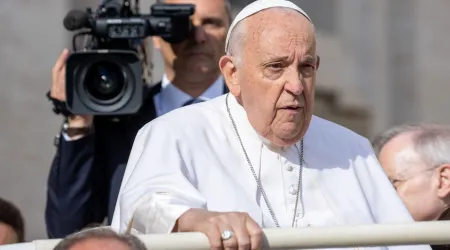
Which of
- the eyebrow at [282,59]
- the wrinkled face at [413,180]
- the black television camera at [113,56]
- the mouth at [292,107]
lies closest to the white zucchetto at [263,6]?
the eyebrow at [282,59]

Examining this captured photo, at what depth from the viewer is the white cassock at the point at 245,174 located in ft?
18.0

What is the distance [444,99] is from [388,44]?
839 mm

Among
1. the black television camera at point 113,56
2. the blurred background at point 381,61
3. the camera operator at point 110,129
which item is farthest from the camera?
the blurred background at point 381,61

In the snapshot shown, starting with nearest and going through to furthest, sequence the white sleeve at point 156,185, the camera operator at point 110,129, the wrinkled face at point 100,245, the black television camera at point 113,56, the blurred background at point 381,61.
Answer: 1. the wrinkled face at point 100,245
2. the white sleeve at point 156,185
3. the camera operator at point 110,129
4. the black television camera at point 113,56
5. the blurred background at point 381,61

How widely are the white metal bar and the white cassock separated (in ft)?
1.30

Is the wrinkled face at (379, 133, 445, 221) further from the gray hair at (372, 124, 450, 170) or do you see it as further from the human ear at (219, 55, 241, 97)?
the human ear at (219, 55, 241, 97)

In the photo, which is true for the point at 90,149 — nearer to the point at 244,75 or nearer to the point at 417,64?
the point at 244,75

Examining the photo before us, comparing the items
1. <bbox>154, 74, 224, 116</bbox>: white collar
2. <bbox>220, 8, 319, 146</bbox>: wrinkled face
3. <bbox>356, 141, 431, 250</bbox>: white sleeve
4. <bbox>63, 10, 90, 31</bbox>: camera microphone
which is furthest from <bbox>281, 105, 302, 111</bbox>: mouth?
<bbox>63, 10, 90, 31</bbox>: camera microphone

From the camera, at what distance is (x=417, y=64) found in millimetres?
17125

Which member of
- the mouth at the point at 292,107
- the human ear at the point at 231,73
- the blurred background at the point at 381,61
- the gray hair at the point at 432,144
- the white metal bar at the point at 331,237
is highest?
the human ear at the point at 231,73

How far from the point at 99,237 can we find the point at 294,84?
1060 millimetres

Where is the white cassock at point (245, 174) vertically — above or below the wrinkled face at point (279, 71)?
below

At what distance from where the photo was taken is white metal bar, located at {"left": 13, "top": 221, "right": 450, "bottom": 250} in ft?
16.3

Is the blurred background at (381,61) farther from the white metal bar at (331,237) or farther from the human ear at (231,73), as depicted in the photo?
the white metal bar at (331,237)
